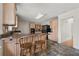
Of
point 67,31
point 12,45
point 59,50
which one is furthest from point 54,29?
point 12,45

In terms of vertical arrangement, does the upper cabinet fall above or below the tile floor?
above

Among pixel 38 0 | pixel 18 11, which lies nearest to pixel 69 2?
pixel 38 0

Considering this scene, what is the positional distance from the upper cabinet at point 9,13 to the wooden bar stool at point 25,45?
251mm

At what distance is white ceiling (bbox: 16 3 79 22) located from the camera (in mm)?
1694

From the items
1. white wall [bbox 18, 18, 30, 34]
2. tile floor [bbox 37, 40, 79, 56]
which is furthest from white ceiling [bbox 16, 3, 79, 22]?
tile floor [bbox 37, 40, 79, 56]

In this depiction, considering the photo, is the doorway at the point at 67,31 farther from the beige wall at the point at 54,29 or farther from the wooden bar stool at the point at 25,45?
the wooden bar stool at the point at 25,45

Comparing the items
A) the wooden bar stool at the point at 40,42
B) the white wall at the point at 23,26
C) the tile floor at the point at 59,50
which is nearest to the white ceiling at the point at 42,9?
the white wall at the point at 23,26

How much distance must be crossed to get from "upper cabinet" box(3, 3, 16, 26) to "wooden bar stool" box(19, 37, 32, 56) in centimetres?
25

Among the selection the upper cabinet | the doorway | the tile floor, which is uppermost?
the upper cabinet

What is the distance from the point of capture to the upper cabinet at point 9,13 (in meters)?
1.69

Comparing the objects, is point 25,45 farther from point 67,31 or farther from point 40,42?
point 67,31

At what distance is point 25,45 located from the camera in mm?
1704

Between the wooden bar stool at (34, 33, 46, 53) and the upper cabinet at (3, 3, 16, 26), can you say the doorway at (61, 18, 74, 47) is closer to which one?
the wooden bar stool at (34, 33, 46, 53)

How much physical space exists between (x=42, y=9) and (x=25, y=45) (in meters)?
0.51
